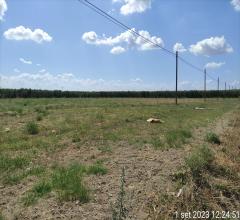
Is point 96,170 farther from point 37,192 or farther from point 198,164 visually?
point 198,164

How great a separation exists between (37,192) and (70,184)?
1.90 ft

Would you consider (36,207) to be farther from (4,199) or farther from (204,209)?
(204,209)

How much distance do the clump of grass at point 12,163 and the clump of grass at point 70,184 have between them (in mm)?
986

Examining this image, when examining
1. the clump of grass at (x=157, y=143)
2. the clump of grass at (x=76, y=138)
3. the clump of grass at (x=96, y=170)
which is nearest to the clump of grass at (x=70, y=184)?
the clump of grass at (x=96, y=170)

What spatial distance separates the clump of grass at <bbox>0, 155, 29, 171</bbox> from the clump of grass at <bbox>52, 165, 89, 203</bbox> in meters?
0.99

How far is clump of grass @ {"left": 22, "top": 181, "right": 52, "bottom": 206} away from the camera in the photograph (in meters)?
5.86

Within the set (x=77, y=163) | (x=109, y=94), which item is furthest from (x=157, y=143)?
(x=109, y=94)

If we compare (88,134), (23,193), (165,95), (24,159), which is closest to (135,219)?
(23,193)

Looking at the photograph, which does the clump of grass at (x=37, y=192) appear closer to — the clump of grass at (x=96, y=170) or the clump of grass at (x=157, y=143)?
the clump of grass at (x=96, y=170)

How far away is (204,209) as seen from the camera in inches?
221

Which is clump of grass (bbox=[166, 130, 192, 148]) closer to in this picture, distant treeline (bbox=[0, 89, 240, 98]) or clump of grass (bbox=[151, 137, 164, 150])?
clump of grass (bbox=[151, 137, 164, 150])

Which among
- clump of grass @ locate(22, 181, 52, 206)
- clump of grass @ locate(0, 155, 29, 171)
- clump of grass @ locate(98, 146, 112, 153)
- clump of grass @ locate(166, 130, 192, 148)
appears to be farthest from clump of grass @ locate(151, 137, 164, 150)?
clump of grass @ locate(22, 181, 52, 206)

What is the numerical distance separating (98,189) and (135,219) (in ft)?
4.53

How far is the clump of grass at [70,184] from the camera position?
5.99m
